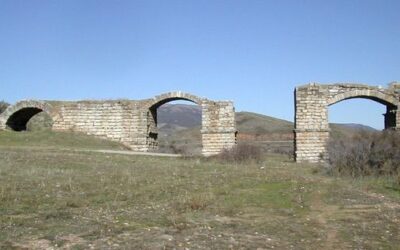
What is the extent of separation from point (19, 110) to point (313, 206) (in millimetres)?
22119

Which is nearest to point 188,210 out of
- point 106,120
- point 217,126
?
point 217,126

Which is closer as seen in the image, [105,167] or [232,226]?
[232,226]

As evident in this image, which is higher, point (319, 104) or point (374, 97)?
point (374, 97)

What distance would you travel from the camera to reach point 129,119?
26.2m

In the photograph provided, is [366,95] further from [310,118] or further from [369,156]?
[369,156]

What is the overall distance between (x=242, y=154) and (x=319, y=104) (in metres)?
6.14

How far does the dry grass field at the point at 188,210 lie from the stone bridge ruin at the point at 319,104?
10.7 meters

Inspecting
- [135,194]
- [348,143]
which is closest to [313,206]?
[135,194]

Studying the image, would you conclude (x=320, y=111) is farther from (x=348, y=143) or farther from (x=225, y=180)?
(x=225, y=180)

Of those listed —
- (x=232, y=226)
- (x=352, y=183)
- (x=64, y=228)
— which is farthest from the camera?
(x=352, y=183)

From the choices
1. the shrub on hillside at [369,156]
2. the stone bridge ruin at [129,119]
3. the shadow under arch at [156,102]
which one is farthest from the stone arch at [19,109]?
the shrub on hillside at [369,156]

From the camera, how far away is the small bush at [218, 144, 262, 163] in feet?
64.0

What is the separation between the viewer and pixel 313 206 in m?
8.89

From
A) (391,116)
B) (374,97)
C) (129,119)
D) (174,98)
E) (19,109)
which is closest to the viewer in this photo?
(374,97)
